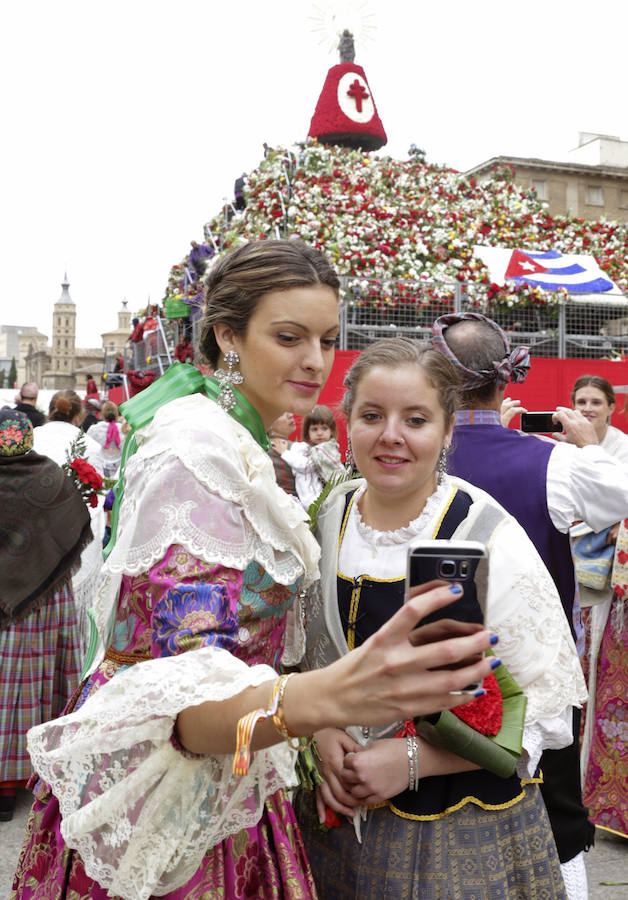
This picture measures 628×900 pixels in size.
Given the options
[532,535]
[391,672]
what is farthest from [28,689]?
[391,672]

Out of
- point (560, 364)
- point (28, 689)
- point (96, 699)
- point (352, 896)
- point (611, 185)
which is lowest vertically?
point (28, 689)

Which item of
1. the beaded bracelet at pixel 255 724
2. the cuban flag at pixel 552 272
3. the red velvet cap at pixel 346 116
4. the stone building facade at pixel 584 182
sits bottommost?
the beaded bracelet at pixel 255 724

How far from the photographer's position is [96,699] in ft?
4.35

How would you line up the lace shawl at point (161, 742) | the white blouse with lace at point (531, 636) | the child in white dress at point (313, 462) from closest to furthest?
the lace shawl at point (161, 742) → the white blouse with lace at point (531, 636) → the child in white dress at point (313, 462)

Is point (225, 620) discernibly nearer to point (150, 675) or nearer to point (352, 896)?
point (150, 675)

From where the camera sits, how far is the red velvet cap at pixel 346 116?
17.8 m

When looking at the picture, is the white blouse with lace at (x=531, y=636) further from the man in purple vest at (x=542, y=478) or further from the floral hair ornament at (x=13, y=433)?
the floral hair ornament at (x=13, y=433)

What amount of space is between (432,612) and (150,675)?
45cm

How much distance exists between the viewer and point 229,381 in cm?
165

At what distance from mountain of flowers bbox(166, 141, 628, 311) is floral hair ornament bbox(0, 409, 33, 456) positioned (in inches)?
282

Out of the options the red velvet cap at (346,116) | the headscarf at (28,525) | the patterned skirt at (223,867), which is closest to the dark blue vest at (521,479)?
the patterned skirt at (223,867)

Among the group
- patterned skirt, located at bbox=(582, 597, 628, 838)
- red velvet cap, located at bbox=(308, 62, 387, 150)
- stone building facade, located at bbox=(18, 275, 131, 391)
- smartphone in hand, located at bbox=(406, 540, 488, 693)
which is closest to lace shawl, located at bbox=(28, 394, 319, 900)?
smartphone in hand, located at bbox=(406, 540, 488, 693)

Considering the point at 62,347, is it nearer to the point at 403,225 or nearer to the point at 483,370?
the point at 403,225

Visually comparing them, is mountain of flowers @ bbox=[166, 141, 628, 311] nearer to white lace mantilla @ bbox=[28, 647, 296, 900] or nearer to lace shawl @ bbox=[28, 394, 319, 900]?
lace shawl @ bbox=[28, 394, 319, 900]
